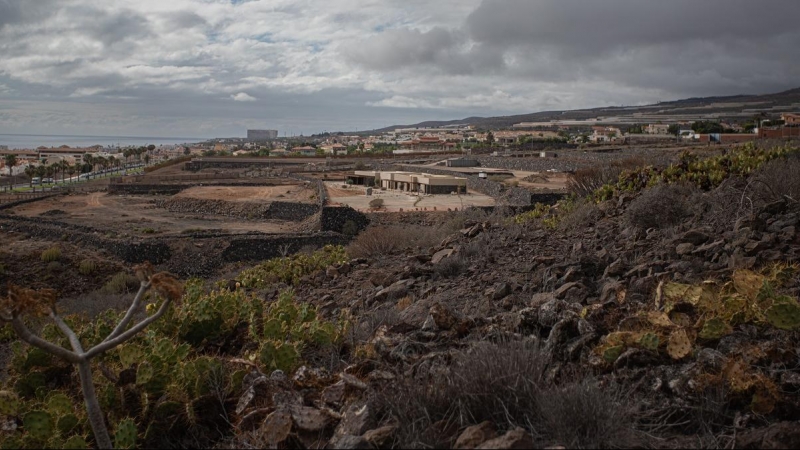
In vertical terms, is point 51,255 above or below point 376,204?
below

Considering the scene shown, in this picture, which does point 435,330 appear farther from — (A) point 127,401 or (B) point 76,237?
(B) point 76,237

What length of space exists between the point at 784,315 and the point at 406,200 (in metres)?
34.2

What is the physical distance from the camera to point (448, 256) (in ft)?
36.1

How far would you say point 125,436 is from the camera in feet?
12.9

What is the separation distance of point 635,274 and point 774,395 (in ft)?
11.2

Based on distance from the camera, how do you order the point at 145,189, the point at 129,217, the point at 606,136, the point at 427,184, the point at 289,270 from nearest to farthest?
1. the point at 289,270
2. the point at 129,217
3. the point at 427,184
4. the point at 145,189
5. the point at 606,136

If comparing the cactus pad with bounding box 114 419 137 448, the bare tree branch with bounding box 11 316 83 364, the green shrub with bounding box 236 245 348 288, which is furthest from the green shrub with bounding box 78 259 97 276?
the bare tree branch with bounding box 11 316 83 364

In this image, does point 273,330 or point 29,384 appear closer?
point 29,384

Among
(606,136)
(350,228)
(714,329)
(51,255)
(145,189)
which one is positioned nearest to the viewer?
(714,329)

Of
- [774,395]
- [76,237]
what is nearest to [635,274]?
[774,395]

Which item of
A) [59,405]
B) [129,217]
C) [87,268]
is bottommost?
[87,268]

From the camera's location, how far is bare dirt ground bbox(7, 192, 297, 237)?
34222mm

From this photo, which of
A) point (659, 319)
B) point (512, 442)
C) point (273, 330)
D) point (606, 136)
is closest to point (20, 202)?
point (273, 330)

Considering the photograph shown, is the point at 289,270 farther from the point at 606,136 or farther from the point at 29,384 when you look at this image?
the point at 606,136
